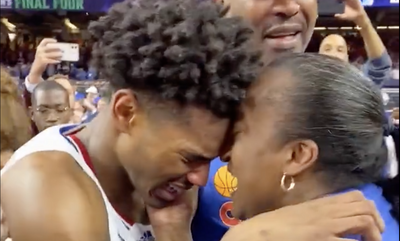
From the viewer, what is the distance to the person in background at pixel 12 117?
1.49 meters

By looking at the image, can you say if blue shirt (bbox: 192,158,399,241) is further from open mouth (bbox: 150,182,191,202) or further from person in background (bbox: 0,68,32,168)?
person in background (bbox: 0,68,32,168)

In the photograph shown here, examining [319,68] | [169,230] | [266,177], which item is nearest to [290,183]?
[266,177]

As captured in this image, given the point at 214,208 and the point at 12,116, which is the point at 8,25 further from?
the point at 214,208

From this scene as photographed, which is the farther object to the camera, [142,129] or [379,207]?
[379,207]

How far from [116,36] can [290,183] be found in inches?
13.7

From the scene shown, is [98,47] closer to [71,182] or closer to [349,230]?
[71,182]

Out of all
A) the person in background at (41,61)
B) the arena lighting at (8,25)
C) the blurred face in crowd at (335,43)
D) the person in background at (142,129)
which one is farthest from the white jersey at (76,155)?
the blurred face in crowd at (335,43)

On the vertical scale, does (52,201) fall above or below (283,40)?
below

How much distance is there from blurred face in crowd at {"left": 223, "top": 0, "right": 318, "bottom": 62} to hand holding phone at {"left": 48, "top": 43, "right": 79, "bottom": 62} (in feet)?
1.20

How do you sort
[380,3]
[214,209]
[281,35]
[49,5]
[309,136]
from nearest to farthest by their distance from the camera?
1. [309,136]
2. [281,35]
3. [214,209]
4. [49,5]
5. [380,3]

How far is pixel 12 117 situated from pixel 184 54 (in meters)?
0.69

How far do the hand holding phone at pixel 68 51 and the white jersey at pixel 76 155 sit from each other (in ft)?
0.91

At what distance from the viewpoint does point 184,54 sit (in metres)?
0.96

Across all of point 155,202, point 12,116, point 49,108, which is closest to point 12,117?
point 12,116
